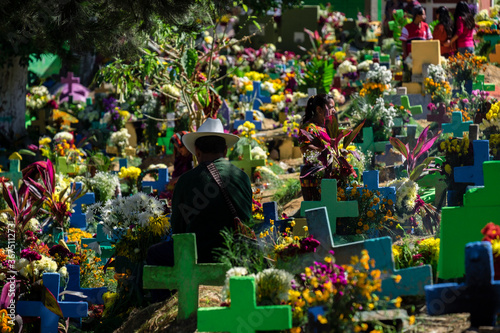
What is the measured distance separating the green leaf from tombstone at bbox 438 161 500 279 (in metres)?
2.85

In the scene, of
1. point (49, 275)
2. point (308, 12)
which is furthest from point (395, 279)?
point (308, 12)

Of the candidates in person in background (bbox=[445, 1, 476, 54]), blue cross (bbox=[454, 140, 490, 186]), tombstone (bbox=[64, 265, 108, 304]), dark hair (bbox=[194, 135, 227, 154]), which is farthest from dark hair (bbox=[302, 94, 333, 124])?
person in background (bbox=[445, 1, 476, 54])

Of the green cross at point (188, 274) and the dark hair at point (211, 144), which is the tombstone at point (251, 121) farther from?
the green cross at point (188, 274)

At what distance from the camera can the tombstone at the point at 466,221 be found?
14.7 ft

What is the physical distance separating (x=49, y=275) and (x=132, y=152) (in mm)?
8665

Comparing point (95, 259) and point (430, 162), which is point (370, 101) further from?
point (95, 259)

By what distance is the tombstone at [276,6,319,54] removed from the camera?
69.3ft

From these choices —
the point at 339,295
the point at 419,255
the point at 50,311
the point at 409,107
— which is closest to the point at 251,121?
the point at 409,107

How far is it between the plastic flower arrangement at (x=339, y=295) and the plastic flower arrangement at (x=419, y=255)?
744 millimetres

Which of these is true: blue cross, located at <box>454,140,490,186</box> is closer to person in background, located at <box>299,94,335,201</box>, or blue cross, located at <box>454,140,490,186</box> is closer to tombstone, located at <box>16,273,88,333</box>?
person in background, located at <box>299,94,335,201</box>

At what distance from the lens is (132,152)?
1434 centimetres

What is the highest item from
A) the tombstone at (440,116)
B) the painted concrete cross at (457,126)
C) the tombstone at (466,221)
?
the tombstone at (440,116)

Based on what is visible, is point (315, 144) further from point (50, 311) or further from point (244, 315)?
point (244, 315)

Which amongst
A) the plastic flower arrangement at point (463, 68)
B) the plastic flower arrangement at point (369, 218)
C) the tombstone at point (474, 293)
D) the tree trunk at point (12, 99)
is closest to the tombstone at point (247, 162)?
the plastic flower arrangement at point (463, 68)
